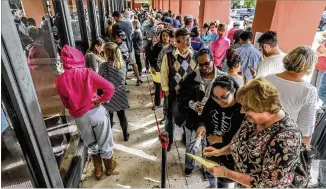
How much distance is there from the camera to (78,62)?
85.4 inches

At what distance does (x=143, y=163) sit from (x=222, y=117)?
1596 mm

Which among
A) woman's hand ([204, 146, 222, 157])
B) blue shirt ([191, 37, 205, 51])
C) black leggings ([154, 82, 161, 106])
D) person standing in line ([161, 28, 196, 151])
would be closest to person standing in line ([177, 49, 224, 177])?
woman's hand ([204, 146, 222, 157])

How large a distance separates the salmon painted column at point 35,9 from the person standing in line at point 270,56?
3.47 meters

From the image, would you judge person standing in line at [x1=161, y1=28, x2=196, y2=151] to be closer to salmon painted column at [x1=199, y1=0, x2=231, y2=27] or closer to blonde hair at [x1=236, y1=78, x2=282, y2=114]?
blonde hair at [x1=236, y1=78, x2=282, y2=114]

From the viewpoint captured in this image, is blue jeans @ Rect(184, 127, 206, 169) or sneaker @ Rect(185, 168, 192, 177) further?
sneaker @ Rect(185, 168, 192, 177)

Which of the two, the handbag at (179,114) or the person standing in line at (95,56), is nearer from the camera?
the handbag at (179,114)

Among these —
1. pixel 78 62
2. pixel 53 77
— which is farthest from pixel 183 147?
pixel 53 77

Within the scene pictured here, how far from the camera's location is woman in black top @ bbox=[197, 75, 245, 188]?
1.75 m

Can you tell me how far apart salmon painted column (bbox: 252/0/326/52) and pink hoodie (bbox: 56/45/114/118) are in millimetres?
2799

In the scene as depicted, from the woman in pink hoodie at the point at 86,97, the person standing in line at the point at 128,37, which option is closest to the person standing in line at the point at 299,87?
the woman in pink hoodie at the point at 86,97

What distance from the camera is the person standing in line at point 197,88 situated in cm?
214

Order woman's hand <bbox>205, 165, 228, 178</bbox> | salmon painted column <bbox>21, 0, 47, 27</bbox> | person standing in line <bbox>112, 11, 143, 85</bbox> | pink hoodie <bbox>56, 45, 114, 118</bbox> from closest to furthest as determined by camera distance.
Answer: woman's hand <bbox>205, 165, 228, 178</bbox> → pink hoodie <bbox>56, 45, 114, 118</bbox> → salmon painted column <bbox>21, 0, 47, 27</bbox> → person standing in line <bbox>112, 11, 143, 85</bbox>

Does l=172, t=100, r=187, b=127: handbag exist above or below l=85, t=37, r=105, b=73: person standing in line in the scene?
below

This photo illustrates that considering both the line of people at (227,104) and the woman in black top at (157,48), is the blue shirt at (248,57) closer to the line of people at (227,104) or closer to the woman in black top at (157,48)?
the line of people at (227,104)
